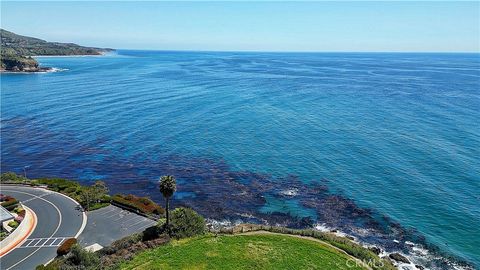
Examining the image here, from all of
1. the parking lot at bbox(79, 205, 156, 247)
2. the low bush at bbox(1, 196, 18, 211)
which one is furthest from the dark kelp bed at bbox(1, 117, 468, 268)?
the low bush at bbox(1, 196, 18, 211)

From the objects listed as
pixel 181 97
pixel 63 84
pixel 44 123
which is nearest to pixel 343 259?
pixel 44 123

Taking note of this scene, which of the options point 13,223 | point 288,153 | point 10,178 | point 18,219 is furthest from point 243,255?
point 10,178

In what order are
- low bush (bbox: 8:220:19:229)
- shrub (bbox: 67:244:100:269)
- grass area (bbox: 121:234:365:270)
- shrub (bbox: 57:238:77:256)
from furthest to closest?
low bush (bbox: 8:220:19:229) → shrub (bbox: 57:238:77:256) → shrub (bbox: 67:244:100:269) → grass area (bbox: 121:234:365:270)

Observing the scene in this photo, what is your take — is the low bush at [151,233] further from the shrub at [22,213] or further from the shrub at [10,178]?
the shrub at [10,178]

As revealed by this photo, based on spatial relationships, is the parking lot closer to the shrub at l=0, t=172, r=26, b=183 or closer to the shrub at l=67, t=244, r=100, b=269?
the shrub at l=67, t=244, r=100, b=269

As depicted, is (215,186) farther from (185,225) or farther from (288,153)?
(288,153)
